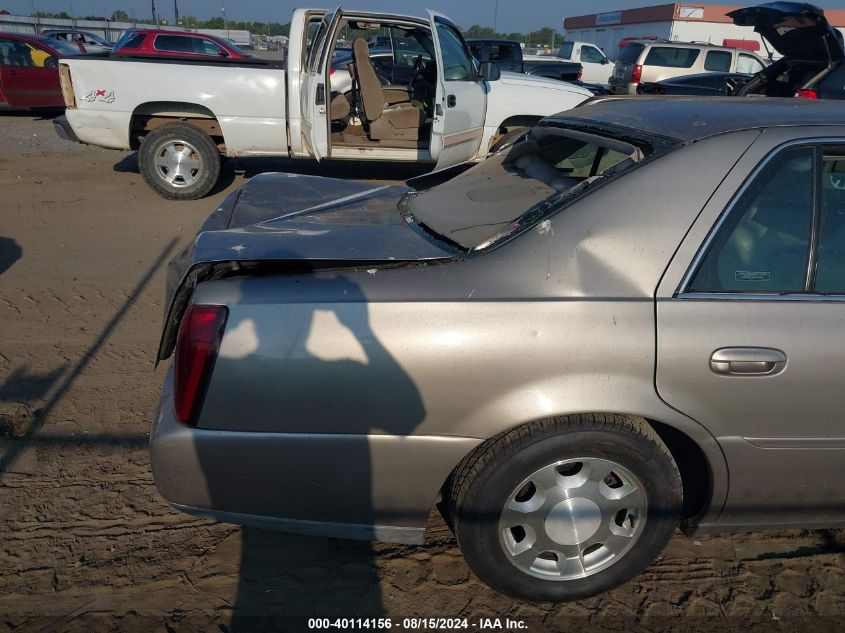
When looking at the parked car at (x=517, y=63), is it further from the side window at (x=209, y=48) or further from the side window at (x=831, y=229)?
the side window at (x=831, y=229)

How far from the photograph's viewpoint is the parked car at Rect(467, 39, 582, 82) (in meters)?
18.3

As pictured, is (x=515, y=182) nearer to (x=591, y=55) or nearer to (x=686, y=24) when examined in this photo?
(x=591, y=55)

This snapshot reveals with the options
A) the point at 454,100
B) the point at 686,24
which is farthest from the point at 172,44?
the point at 686,24

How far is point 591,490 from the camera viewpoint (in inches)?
91.5

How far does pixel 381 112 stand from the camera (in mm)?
8148

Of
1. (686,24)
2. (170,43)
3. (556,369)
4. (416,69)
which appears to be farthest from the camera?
(686,24)

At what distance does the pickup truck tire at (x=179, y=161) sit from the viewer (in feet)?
25.3

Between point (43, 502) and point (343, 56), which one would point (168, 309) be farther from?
point (343, 56)

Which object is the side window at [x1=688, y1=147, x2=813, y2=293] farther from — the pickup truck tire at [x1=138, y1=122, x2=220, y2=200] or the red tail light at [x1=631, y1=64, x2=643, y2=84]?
the red tail light at [x1=631, y1=64, x2=643, y2=84]


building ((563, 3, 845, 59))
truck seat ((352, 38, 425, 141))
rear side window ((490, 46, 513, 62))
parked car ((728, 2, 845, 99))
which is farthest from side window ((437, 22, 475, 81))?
building ((563, 3, 845, 59))

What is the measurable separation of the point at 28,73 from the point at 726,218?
606 inches

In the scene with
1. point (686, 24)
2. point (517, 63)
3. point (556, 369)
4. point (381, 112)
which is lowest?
point (556, 369)

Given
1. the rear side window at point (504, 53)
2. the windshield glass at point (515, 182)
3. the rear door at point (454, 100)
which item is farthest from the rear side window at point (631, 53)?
the windshield glass at point (515, 182)

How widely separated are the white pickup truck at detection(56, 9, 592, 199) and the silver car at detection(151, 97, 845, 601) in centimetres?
546
